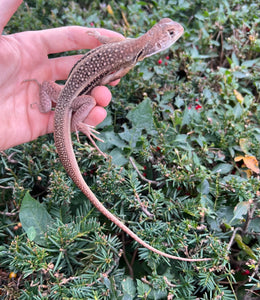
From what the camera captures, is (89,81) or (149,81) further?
(149,81)

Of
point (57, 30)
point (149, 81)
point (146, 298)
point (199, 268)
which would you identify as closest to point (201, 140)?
point (149, 81)

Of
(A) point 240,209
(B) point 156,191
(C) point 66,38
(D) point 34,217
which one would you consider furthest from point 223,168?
(C) point 66,38

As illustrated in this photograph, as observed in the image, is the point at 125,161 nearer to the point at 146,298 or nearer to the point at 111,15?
the point at 146,298

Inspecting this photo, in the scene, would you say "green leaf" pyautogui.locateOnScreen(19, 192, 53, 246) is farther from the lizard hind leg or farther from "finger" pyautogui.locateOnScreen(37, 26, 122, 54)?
"finger" pyautogui.locateOnScreen(37, 26, 122, 54)

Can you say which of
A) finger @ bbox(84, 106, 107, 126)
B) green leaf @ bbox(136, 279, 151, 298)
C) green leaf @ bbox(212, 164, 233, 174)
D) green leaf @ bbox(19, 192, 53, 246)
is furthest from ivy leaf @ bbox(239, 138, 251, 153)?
green leaf @ bbox(19, 192, 53, 246)

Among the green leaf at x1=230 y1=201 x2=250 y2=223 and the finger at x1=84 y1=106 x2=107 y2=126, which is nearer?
the green leaf at x1=230 y1=201 x2=250 y2=223

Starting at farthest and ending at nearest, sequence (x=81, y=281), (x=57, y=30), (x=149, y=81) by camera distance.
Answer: (x=149, y=81) → (x=57, y=30) → (x=81, y=281)

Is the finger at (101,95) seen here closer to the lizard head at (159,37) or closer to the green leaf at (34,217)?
the lizard head at (159,37)

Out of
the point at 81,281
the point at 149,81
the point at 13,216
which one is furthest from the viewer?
the point at 149,81
